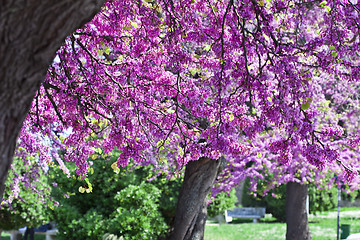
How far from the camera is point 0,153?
2146 millimetres

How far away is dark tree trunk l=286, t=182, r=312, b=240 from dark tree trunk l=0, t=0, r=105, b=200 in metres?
12.5

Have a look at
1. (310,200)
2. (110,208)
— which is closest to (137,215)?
(110,208)

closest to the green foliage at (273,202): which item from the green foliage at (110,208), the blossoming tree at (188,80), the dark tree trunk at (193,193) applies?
the green foliage at (110,208)

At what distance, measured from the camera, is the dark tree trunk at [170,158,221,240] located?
9.12 m

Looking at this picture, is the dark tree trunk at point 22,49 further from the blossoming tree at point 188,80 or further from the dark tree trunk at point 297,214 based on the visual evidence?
the dark tree trunk at point 297,214

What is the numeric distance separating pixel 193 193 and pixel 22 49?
24.5 ft

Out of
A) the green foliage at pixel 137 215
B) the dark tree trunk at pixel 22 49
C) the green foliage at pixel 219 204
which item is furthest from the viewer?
the green foliage at pixel 219 204

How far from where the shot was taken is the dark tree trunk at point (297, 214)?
13594 millimetres

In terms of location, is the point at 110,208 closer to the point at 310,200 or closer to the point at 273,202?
the point at 273,202

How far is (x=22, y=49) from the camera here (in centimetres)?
214

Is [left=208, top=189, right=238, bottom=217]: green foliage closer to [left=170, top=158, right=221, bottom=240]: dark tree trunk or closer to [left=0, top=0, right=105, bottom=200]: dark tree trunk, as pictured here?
[left=170, top=158, right=221, bottom=240]: dark tree trunk

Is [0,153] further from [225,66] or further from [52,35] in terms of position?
[225,66]

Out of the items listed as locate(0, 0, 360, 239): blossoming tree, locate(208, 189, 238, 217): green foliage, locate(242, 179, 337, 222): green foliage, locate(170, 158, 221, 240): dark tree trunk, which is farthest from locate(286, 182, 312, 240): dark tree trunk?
locate(242, 179, 337, 222): green foliage

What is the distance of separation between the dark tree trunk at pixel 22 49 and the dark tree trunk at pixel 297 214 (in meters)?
12.5
